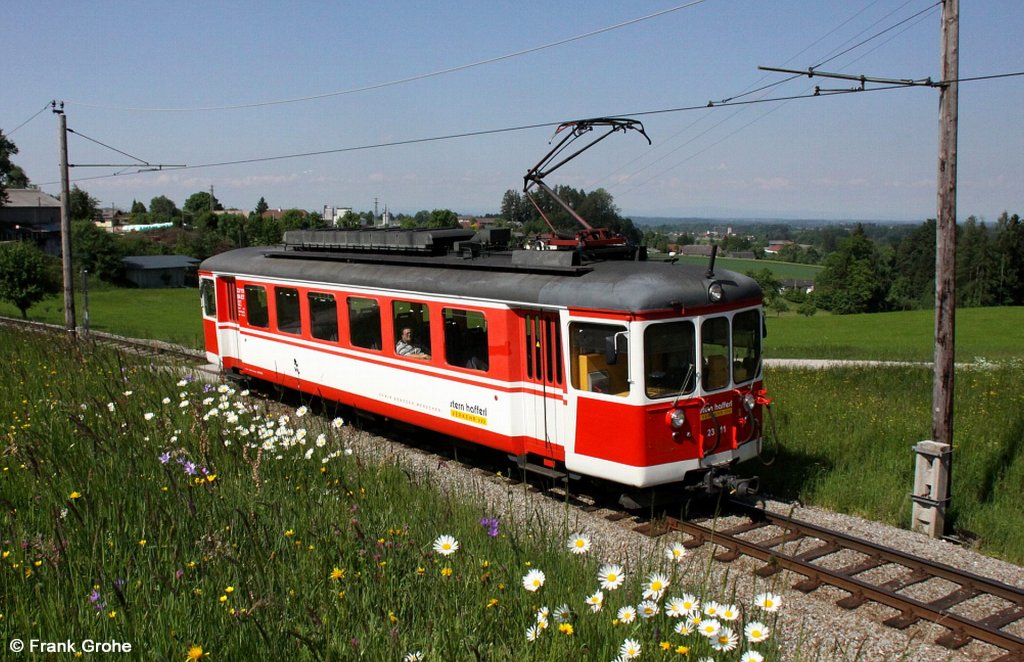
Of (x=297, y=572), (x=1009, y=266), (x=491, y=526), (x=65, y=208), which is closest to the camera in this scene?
(x=297, y=572)

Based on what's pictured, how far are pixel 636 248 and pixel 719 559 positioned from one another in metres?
4.27

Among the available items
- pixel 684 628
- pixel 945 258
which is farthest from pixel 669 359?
pixel 684 628

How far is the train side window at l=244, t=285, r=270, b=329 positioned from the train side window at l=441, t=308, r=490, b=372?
550 centimetres

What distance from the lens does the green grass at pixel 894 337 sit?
33.0 m

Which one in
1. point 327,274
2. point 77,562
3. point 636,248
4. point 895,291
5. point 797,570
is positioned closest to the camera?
point 77,562

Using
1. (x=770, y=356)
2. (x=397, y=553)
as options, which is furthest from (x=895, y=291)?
(x=397, y=553)

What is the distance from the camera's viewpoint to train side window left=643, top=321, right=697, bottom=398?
351 inches

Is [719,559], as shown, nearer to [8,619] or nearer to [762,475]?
[762,475]

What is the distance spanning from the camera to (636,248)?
10.9 metres

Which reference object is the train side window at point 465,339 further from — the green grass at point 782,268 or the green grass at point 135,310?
the green grass at point 782,268

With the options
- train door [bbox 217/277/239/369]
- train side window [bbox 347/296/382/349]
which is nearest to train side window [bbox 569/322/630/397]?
train side window [bbox 347/296/382/349]

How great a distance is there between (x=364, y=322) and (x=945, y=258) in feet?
25.7

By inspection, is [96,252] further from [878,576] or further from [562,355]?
[878,576]

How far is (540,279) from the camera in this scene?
10.0 m
